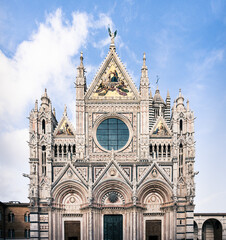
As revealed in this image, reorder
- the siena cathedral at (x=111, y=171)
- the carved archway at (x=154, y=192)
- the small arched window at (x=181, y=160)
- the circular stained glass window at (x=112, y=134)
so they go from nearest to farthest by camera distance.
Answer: the siena cathedral at (x=111, y=171), the carved archway at (x=154, y=192), the small arched window at (x=181, y=160), the circular stained glass window at (x=112, y=134)

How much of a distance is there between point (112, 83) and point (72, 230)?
15097mm

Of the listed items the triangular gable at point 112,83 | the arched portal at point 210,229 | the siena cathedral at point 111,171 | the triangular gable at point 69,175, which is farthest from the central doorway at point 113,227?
the arched portal at point 210,229

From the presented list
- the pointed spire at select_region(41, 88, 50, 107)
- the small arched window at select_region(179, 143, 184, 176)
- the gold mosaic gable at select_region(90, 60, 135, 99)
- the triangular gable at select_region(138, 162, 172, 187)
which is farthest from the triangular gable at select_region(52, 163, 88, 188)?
the small arched window at select_region(179, 143, 184, 176)

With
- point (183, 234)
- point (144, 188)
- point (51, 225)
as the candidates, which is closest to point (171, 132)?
point (144, 188)

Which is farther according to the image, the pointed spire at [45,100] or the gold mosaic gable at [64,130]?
the pointed spire at [45,100]

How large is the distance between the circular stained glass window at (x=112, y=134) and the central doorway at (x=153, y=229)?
7859 millimetres

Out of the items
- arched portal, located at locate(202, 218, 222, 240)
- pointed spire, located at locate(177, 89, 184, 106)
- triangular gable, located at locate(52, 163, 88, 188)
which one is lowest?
arched portal, located at locate(202, 218, 222, 240)

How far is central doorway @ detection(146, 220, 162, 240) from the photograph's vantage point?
3008 centimetres

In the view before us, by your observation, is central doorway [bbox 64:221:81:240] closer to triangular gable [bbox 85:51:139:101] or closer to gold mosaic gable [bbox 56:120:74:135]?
gold mosaic gable [bbox 56:120:74:135]

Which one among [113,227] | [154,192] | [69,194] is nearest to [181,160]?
[154,192]

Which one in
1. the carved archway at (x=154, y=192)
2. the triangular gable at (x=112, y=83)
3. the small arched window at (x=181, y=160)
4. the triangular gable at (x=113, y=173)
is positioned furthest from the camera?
the triangular gable at (x=112, y=83)

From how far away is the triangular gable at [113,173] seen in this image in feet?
98.5

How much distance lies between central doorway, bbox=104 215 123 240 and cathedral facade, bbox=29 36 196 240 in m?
0.09

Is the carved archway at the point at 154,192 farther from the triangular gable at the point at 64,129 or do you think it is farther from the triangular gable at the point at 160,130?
the triangular gable at the point at 64,129
